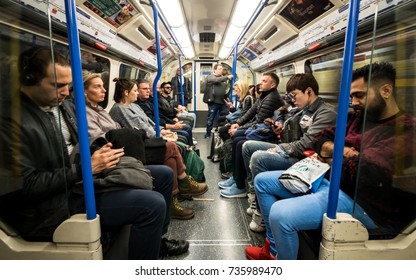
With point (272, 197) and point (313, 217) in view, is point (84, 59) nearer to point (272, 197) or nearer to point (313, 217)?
point (272, 197)

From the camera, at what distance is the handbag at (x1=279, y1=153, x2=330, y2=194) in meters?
1.59

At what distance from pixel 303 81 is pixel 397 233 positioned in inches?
59.0

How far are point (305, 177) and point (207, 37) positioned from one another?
6.06 meters

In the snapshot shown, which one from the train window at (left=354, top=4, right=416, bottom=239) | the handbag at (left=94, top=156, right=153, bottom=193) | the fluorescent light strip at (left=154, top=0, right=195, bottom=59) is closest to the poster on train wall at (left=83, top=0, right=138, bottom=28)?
the fluorescent light strip at (left=154, top=0, right=195, bottom=59)

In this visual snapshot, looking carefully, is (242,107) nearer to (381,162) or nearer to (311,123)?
(311,123)

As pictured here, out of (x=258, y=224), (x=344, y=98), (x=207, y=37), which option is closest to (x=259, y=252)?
(x=258, y=224)

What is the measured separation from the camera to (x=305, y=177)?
160 cm

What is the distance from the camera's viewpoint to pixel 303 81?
2.30 metres

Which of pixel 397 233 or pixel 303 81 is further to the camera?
pixel 303 81

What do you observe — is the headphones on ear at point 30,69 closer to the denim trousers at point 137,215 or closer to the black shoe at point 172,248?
the denim trousers at point 137,215

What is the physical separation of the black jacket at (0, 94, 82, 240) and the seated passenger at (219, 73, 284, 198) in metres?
2.13

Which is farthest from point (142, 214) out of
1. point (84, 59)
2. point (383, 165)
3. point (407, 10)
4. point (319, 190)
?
point (84, 59)
